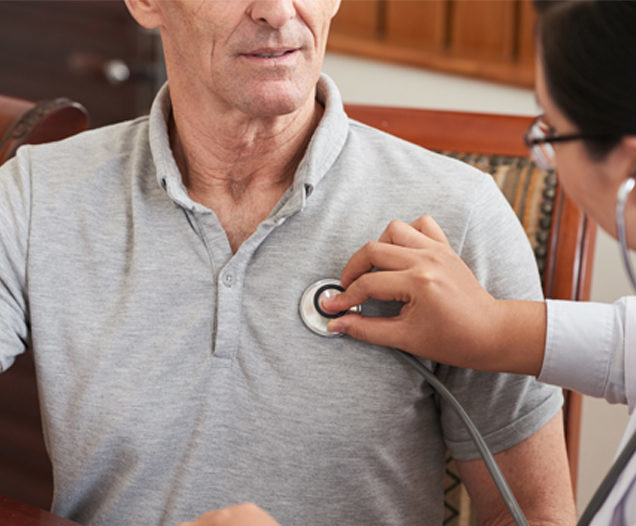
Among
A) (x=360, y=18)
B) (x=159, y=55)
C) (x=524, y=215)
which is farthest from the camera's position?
(x=360, y=18)

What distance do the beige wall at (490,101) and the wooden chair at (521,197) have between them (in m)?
0.59

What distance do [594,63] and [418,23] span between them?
244 cm

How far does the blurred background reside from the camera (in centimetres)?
286

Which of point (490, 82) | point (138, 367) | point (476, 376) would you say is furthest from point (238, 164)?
point (490, 82)

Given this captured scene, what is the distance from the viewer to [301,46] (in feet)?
3.68

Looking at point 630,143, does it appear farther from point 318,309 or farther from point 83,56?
point 83,56

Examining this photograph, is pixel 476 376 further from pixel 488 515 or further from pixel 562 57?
pixel 562 57

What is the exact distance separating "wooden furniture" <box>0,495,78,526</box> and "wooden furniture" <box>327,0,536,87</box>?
2.22 m

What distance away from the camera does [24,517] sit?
98 cm

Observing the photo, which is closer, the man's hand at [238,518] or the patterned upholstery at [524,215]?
the man's hand at [238,518]

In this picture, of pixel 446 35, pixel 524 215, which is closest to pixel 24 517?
pixel 524 215

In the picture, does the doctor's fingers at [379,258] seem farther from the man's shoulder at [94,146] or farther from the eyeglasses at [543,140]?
the man's shoulder at [94,146]

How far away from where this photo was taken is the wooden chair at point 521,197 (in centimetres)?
133

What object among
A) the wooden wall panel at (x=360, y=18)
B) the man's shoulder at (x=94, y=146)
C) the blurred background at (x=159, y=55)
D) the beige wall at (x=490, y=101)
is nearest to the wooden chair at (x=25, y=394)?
the man's shoulder at (x=94, y=146)
